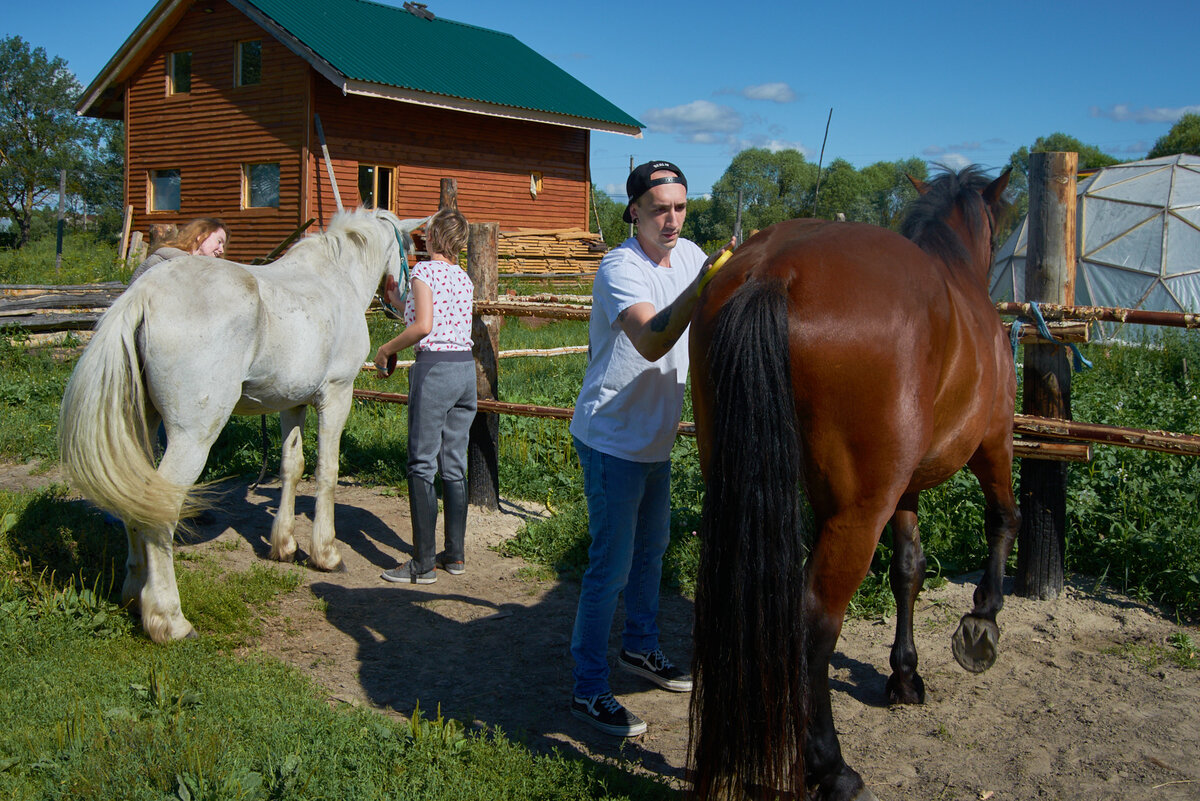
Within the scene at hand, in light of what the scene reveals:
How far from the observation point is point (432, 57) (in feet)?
69.8

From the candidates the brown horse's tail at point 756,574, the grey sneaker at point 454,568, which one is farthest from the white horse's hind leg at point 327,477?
the brown horse's tail at point 756,574

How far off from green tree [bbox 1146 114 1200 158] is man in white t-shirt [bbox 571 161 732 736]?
49531 millimetres

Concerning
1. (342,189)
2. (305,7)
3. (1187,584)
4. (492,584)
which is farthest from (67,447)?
(305,7)

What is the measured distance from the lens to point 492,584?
198 inches

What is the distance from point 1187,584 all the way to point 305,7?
71.3ft

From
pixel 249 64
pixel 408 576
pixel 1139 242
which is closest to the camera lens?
pixel 408 576

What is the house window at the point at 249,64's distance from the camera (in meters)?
20.2

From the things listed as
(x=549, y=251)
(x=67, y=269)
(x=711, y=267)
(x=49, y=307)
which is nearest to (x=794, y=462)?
(x=711, y=267)

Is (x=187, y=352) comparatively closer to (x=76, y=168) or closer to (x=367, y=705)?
(x=367, y=705)

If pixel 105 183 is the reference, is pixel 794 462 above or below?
below

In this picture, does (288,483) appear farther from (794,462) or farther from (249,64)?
(249,64)

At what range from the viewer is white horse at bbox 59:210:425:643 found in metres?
3.70

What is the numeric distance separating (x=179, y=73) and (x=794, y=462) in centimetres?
2344

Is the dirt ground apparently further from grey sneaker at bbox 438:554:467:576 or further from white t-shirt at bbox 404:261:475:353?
white t-shirt at bbox 404:261:475:353
